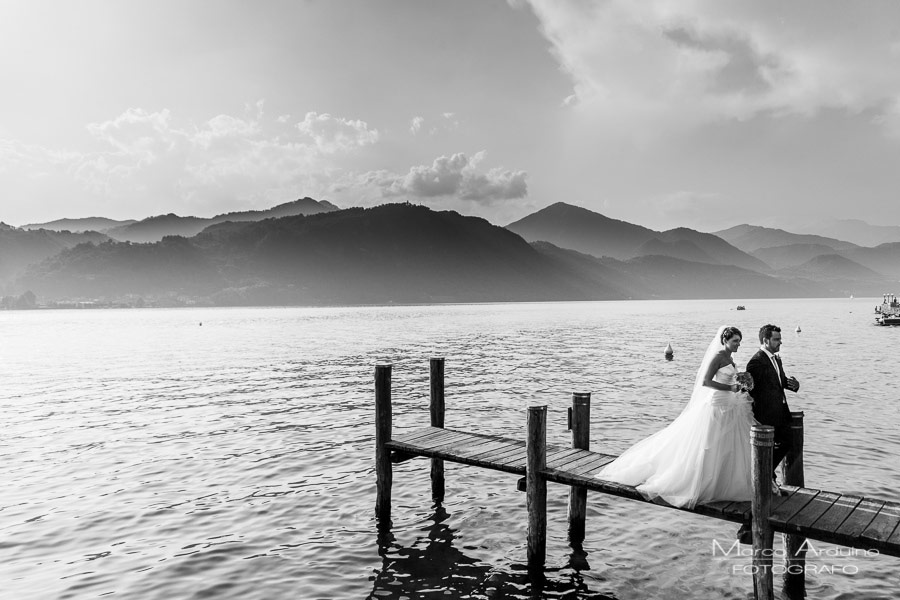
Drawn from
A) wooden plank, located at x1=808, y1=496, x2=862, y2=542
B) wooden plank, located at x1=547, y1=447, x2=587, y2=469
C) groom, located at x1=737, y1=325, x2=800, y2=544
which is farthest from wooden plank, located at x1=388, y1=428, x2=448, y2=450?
wooden plank, located at x1=808, y1=496, x2=862, y2=542

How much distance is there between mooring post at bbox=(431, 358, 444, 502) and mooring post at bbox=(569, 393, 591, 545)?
3.62 meters

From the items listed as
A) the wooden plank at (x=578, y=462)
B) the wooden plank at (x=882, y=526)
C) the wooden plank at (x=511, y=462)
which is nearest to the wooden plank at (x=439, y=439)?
the wooden plank at (x=511, y=462)

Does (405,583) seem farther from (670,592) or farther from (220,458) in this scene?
(220,458)

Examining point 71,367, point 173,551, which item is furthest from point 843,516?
point 71,367

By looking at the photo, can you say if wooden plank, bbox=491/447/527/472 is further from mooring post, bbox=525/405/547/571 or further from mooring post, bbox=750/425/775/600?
mooring post, bbox=750/425/775/600

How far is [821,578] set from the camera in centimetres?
1041

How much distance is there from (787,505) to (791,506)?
5 centimetres

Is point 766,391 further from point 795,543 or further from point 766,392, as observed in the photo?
point 795,543

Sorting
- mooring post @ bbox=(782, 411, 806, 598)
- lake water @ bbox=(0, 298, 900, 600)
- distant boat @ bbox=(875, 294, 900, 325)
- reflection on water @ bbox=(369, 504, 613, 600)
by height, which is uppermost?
distant boat @ bbox=(875, 294, 900, 325)

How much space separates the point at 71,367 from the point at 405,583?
148 feet

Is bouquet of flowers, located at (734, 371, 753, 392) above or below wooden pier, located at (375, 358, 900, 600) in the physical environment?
above

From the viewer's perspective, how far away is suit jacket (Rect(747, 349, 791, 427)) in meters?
9.62

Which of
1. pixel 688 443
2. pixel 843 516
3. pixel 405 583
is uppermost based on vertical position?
pixel 688 443

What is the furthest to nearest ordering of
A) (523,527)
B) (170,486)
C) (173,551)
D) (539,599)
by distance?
1. (170,486)
2. (523,527)
3. (173,551)
4. (539,599)
